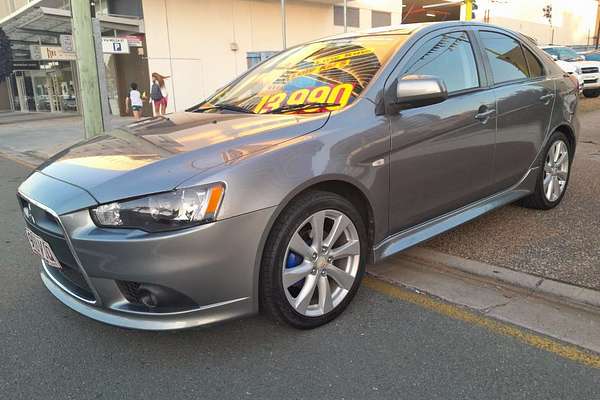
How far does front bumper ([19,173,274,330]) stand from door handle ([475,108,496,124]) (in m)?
1.92

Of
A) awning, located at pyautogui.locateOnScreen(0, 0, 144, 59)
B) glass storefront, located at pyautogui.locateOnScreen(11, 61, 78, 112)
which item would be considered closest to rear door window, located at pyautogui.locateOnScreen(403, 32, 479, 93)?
awning, located at pyautogui.locateOnScreen(0, 0, 144, 59)

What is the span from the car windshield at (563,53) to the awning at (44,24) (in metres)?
15.2

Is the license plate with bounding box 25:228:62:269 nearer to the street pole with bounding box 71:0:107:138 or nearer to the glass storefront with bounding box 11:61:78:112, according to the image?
the street pole with bounding box 71:0:107:138

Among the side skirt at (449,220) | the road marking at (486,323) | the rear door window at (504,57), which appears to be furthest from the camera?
the rear door window at (504,57)

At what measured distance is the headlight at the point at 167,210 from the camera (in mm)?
2195

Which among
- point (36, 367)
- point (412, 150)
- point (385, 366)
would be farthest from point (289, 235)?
point (36, 367)

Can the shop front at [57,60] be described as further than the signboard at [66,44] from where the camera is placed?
Yes

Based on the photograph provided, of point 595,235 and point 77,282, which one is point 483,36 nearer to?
point 595,235

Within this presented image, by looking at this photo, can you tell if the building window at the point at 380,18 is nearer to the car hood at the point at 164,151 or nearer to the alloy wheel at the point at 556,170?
the alloy wheel at the point at 556,170

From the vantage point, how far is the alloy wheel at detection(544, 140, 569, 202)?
177 inches

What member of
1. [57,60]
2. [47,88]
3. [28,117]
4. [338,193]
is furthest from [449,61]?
[47,88]

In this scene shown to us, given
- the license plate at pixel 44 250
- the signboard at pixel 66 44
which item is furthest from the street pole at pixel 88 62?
the license plate at pixel 44 250

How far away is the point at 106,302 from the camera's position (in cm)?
234

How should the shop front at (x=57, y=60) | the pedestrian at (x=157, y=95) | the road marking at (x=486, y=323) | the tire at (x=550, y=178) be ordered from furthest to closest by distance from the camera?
1. the shop front at (x=57, y=60)
2. the pedestrian at (x=157, y=95)
3. the tire at (x=550, y=178)
4. the road marking at (x=486, y=323)
